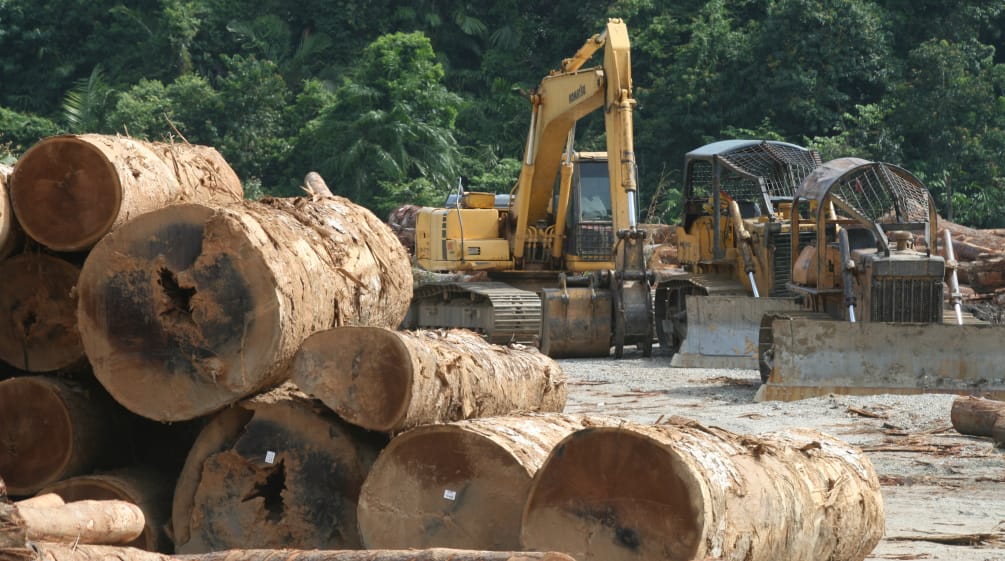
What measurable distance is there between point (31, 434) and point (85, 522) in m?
2.13

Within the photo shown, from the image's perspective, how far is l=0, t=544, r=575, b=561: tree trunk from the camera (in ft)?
15.3

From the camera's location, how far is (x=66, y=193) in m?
7.21

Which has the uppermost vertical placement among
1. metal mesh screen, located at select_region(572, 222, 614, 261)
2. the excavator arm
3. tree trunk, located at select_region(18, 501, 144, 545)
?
the excavator arm

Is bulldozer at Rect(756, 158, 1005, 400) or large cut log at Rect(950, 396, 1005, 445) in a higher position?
bulldozer at Rect(756, 158, 1005, 400)

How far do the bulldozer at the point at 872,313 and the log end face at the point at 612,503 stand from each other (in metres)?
7.33

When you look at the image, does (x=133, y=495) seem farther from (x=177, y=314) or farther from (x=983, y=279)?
(x=983, y=279)

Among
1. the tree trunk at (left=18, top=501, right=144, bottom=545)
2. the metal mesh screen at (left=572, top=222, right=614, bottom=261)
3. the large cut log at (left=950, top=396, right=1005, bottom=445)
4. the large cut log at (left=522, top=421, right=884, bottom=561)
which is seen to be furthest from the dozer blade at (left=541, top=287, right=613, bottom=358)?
the tree trunk at (left=18, top=501, right=144, bottom=545)

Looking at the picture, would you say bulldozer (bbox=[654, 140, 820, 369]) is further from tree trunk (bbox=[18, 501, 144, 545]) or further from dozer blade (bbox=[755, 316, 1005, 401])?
tree trunk (bbox=[18, 501, 144, 545])

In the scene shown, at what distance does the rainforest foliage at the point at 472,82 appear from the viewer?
112 ft

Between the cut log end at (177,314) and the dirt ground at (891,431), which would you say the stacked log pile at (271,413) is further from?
the dirt ground at (891,431)

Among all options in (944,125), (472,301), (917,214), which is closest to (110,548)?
(917,214)

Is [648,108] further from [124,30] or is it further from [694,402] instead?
[694,402]

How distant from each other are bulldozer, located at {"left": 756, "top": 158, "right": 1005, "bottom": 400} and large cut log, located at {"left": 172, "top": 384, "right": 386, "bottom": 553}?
671 cm

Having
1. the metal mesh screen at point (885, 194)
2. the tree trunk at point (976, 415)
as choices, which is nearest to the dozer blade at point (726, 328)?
the metal mesh screen at point (885, 194)
